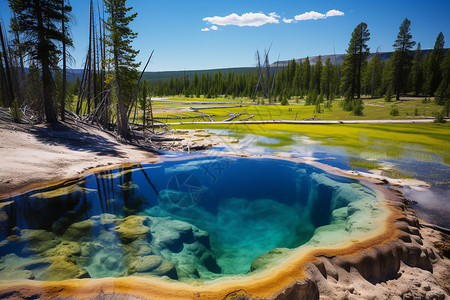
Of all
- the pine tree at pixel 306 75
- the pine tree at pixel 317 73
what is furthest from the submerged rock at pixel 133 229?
the pine tree at pixel 306 75

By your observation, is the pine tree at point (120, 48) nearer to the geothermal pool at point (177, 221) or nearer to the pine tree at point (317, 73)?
the geothermal pool at point (177, 221)

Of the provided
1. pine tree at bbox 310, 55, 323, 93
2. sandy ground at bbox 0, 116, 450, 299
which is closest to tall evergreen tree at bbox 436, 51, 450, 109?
pine tree at bbox 310, 55, 323, 93

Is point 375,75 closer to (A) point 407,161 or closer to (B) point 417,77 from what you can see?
(B) point 417,77

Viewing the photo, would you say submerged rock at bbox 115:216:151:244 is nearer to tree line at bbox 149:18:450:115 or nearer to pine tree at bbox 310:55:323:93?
tree line at bbox 149:18:450:115

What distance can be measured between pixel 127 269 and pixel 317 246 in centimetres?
452

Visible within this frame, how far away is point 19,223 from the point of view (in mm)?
6652

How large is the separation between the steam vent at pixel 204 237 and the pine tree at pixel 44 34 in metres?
9.11

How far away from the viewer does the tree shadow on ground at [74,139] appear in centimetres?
1360

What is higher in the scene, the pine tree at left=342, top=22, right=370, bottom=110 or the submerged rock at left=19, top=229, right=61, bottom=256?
the pine tree at left=342, top=22, right=370, bottom=110

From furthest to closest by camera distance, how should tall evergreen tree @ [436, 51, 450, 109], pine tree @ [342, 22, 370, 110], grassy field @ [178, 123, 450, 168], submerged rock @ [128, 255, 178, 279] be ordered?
pine tree @ [342, 22, 370, 110] → tall evergreen tree @ [436, 51, 450, 109] → grassy field @ [178, 123, 450, 168] → submerged rock @ [128, 255, 178, 279]

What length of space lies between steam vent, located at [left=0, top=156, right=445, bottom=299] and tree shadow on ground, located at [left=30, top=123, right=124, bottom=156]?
3.55m

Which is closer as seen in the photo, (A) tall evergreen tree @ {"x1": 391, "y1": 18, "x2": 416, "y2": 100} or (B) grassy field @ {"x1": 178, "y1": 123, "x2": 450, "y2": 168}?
(B) grassy field @ {"x1": 178, "y1": 123, "x2": 450, "y2": 168}

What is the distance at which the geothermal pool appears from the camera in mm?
5492

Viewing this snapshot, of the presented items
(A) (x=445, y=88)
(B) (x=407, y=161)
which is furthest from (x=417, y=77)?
(B) (x=407, y=161)
